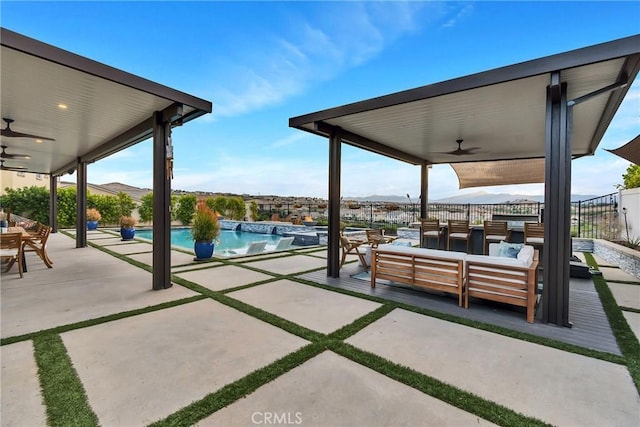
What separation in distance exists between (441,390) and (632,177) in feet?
36.6

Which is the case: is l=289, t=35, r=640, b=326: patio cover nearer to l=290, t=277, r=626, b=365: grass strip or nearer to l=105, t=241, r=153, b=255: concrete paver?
l=290, t=277, r=626, b=365: grass strip

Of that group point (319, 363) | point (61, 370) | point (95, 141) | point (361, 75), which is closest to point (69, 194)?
point (95, 141)

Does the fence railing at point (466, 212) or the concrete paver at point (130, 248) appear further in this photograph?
the fence railing at point (466, 212)

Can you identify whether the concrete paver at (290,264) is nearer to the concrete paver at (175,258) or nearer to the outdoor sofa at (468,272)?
the concrete paver at (175,258)

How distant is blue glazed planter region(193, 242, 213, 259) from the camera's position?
7.17m

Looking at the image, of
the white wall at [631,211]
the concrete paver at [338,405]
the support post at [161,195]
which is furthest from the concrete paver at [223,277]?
the white wall at [631,211]

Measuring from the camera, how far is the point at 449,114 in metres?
4.83

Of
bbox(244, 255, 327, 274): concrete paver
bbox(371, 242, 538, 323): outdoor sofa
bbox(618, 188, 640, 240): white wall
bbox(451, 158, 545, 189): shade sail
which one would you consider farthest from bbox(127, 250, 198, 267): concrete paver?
bbox(618, 188, 640, 240): white wall

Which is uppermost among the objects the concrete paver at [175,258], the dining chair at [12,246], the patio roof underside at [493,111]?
the patio roof underside at [493,111]

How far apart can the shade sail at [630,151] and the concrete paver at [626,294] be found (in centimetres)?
263

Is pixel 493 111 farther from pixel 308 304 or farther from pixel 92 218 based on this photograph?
pixel 92 218

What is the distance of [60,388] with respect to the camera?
2.13 metres

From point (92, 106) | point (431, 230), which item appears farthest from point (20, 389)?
point (431, 230)

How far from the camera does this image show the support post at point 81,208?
9203 mm
